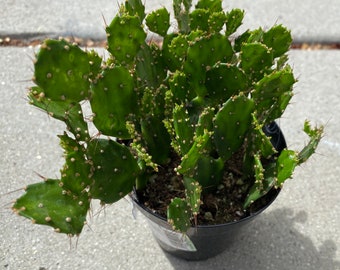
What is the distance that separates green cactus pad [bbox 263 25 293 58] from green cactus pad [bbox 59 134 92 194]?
476mm

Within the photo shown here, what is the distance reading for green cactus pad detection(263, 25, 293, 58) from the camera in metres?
1.05

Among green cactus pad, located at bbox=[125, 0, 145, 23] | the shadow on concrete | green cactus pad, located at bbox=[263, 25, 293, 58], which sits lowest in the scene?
the shadow on concrete

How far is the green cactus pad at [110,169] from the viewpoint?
92 cm

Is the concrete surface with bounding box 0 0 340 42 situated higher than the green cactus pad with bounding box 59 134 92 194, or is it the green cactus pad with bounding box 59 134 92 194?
the green cactus pad with bounding box 59 134 92 194

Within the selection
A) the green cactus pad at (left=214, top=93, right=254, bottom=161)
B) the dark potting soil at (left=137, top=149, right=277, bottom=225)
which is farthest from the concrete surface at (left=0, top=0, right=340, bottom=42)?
the green cactus pad at (left=214, top=93, right=254, bottom=161)

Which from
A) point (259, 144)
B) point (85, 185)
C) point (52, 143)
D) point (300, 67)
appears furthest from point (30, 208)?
point (300, 67)

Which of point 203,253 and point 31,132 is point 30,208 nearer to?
point 203,253

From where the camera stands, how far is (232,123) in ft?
3.22

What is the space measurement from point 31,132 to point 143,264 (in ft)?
1.98

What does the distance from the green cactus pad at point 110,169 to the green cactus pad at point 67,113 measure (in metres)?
0.04

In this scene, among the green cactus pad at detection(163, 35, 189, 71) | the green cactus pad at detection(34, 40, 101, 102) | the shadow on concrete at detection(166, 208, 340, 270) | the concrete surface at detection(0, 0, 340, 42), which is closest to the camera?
the green cactus pad at detection(34, 40, 101, 102)

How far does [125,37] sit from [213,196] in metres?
0.44

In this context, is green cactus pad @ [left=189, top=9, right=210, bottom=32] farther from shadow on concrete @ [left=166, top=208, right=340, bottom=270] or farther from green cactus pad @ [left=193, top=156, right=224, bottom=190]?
shadow on concrete @ [left=166, top=208, right=340, bottom=270]

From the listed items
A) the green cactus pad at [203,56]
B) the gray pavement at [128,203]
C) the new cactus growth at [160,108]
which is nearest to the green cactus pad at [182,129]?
the new cactus growth at [160,108]
